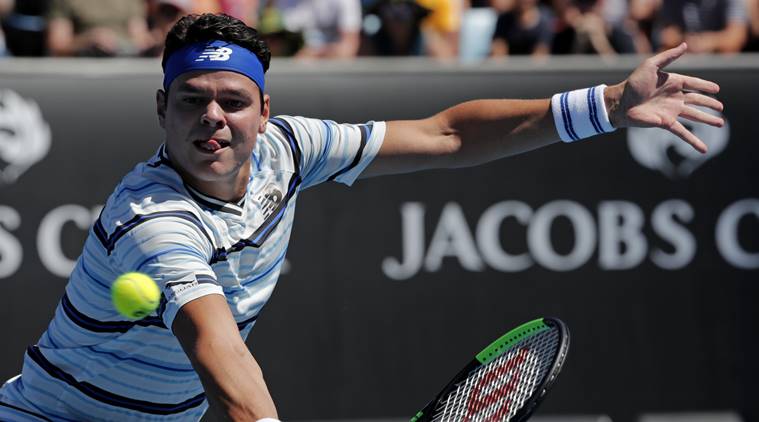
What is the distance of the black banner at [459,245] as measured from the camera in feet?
22.6

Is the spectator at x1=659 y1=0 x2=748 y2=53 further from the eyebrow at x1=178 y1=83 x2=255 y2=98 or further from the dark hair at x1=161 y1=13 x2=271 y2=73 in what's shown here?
the eyebrow at x1=178 y1=83 x2=255 y2=98

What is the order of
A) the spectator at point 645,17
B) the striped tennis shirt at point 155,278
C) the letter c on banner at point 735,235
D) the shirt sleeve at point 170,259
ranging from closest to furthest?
the shirt sleeve at point 170,259, the striped tennis shirt at point 155,278, the letter c on banner at point 735,235, the spectator at point 645,17

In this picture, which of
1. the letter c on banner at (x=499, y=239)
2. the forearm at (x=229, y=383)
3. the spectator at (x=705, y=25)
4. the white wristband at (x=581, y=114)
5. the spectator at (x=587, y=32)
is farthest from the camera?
the spectator at (x=705, y=25)

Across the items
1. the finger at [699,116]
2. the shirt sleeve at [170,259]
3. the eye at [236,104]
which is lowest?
the shirt sleeve at [170,259]

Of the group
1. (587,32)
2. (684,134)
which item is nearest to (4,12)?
(587,32)

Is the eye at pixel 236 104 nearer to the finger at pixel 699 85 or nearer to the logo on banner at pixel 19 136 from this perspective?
the finger at pixel 699 85

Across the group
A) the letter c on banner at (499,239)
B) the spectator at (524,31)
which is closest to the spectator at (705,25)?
the spectator at (524,31)

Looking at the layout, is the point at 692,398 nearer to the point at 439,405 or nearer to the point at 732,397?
the point at 732,397

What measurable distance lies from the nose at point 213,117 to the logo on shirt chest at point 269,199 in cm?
38

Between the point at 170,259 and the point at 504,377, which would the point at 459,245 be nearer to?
the point at 504,377

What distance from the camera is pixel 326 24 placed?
830cm

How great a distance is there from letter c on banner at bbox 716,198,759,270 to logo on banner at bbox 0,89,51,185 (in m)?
3.81

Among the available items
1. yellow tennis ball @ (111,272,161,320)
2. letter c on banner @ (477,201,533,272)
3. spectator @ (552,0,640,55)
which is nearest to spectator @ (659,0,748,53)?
spectator @ (552,0,640,55)

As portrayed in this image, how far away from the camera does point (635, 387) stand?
7.27m
